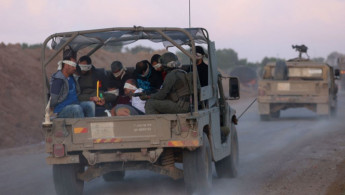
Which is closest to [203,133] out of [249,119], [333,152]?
[333,152]

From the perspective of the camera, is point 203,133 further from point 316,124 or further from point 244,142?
point 316,124

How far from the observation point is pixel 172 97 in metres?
8.38

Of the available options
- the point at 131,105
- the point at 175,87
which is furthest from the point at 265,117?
the point at 175,87

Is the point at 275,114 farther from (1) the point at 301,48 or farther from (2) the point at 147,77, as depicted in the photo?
(2) the point at 147,77

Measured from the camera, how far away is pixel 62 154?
797 centimetres

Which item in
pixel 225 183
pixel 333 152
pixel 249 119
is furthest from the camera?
pixel 249 119

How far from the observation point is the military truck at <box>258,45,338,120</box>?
Answer: 816 inches

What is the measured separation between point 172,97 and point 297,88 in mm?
13141

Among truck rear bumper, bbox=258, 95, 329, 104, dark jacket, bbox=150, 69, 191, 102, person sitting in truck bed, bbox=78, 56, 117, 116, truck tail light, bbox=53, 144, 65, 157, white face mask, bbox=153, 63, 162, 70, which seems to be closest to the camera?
truck tail light, bbox=53, 144, 65, 157

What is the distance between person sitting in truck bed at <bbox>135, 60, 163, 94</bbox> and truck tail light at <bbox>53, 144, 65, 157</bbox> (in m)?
1.87

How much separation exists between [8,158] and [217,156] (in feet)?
19.7

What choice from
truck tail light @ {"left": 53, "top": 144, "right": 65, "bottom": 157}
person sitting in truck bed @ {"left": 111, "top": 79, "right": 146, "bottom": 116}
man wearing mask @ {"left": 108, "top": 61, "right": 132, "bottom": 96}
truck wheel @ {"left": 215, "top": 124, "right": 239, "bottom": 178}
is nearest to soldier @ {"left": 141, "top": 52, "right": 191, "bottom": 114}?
person sitting in truck bed @ {"left": 111, "top": 79, "right": 146, "bottom": 116}

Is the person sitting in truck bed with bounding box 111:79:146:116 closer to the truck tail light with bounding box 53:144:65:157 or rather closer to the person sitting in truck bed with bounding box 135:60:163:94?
the person sitting in truck bed with bounding box 135:60:163:94

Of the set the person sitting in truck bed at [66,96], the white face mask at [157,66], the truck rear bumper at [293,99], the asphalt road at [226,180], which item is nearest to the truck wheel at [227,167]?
the asphalt road at [226,180]
